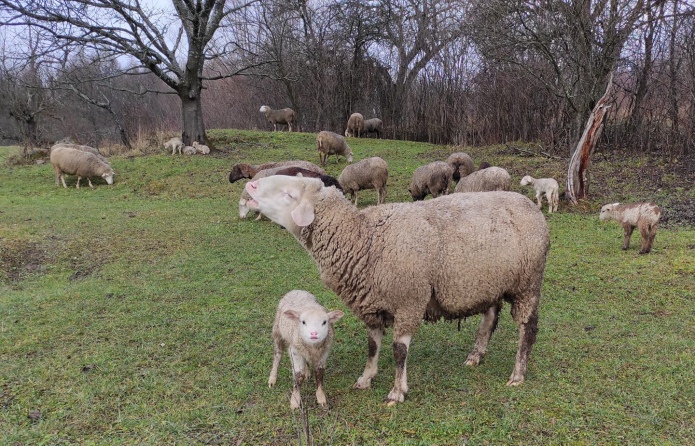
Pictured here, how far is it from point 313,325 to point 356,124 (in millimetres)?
20392

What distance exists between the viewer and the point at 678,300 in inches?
216

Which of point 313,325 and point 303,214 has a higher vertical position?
point 303,214

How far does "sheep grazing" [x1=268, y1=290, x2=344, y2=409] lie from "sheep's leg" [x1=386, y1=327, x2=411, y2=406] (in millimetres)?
514

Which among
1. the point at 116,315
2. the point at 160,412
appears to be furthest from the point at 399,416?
the point at 116,315

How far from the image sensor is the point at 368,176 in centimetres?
1133

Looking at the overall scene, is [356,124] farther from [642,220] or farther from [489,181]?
[642,220]

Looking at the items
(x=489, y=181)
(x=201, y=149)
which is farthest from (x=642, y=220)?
(x=201, y=149)

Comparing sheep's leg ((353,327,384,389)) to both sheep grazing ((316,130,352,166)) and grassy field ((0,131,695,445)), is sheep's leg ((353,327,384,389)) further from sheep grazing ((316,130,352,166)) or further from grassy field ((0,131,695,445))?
sheep grazing ((316,130,352,166))

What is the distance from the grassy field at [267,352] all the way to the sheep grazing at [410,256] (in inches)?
17.6

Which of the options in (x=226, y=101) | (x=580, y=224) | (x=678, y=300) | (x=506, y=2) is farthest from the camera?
(x=226, y=101)

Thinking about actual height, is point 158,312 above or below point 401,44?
below

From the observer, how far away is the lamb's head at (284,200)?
361 centimetres

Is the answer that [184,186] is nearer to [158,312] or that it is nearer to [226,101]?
[158,312]

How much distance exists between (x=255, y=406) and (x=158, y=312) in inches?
101
